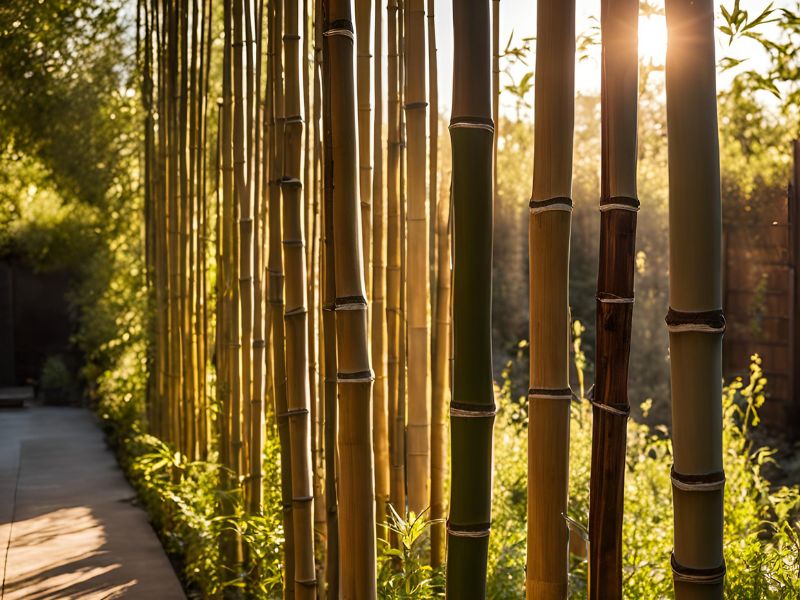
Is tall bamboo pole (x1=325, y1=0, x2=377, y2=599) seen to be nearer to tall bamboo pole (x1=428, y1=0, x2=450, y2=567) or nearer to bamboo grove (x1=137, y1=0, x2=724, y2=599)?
bamboo grove (x1=137, y1=0, x2=724, y2=599)

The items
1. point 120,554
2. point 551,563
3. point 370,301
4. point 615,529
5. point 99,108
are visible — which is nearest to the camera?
point 615,529

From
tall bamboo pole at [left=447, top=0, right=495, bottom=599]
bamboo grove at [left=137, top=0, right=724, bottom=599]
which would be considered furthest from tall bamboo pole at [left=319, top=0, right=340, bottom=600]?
tall bamboo pole at [left=447, top=0, right=495, bottom=599]

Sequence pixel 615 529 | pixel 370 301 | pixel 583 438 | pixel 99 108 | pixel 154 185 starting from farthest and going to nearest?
pixel 99 108 → pixel 154 185 → pixel 583 438 → pixel 370 301 → pixel 615 529

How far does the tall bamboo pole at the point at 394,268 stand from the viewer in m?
1.94

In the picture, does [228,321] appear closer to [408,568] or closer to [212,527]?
[212,527]

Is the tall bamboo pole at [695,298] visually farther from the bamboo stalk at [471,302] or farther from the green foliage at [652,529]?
the green foliage at [652,529]

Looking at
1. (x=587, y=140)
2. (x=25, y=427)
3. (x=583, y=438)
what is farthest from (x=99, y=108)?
(x=583, y=438)

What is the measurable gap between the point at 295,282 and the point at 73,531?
2360 mm

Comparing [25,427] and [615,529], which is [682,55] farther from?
[25,427]

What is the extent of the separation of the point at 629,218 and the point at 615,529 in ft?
1.07

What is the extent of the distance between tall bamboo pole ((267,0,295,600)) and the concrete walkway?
3.24 feet

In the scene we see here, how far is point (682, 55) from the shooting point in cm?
80

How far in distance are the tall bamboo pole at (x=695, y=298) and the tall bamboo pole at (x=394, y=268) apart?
1.18 m

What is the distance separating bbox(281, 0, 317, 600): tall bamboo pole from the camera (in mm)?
1474
